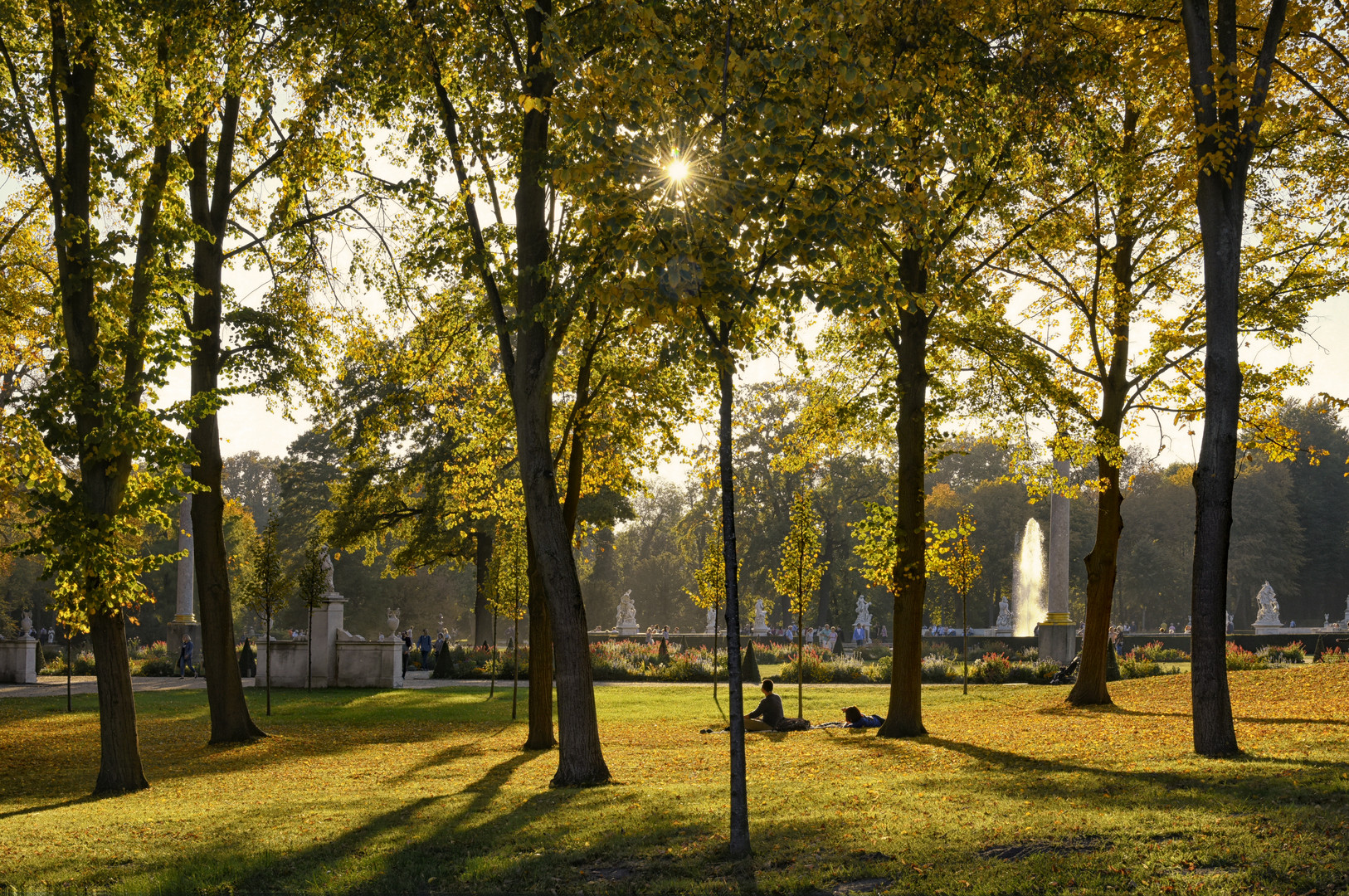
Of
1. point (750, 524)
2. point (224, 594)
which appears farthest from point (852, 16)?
point (750, 524)

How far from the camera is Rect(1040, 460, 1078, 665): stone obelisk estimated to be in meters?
29.5

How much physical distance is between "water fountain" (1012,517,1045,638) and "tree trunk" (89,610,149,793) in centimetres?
3589

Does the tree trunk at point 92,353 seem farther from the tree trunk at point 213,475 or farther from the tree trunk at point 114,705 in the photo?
the tree trunk at point 213,475

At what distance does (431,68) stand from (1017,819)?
917 centimetres

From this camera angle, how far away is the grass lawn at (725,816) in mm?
6074

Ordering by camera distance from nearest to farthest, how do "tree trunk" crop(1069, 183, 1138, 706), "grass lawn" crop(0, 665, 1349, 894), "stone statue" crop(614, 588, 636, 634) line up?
"grass lawn" crop(0, 665, 1349, 894), "tree trunk" crop(1069, 183, 1138, 706), "stone statue" crop(614, 588, 636, 634)

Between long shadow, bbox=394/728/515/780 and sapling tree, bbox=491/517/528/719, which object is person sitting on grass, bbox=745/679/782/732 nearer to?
long shadow, bbox=394/728/515/780

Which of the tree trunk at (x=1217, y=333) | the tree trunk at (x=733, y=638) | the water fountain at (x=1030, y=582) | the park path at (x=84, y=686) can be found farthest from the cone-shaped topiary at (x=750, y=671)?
the tree trunk at (x=733, y=638)

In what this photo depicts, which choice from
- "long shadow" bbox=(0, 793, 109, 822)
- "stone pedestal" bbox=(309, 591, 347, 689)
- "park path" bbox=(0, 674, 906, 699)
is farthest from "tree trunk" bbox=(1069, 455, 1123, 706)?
"stone pedestal" bbox=(309, 591, 347, 689)

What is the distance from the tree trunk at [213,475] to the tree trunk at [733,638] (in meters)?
11.4

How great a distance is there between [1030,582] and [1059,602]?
16.0 metres

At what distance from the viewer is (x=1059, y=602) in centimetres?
2984

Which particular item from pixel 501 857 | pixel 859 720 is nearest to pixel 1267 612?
pixel 859 720

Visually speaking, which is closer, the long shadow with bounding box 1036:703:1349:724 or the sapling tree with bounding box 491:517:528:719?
the long shadow with bounding box 1036:703:1349:724
